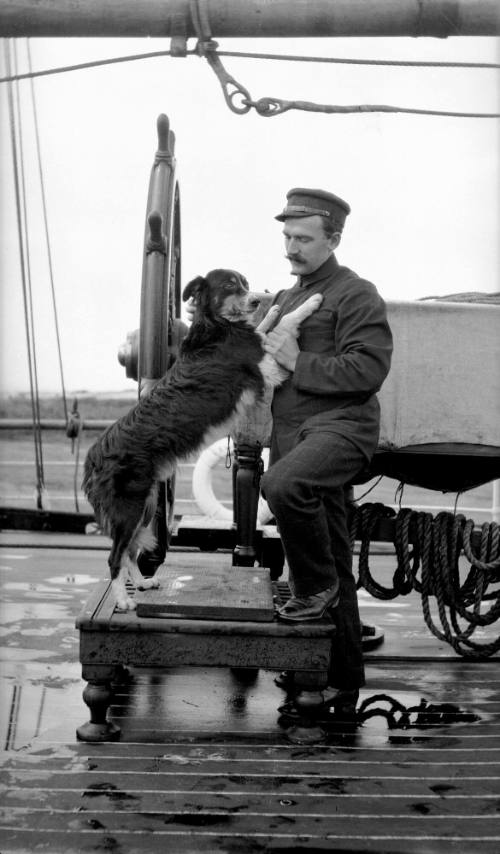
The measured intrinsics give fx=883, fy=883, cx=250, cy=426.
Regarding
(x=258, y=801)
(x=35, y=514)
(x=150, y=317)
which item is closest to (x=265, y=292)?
(x=150, y=317)

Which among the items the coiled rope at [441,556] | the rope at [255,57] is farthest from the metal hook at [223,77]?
the coiled rope at [441,556]

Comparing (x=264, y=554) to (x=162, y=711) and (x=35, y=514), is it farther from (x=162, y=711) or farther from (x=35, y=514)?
(x=35, y=514)

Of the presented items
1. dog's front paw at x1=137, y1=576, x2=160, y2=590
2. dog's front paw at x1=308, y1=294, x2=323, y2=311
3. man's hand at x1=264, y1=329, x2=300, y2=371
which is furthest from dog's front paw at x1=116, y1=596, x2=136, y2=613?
dog's front paw at x1=308, y1=294, x2=323, y2=311

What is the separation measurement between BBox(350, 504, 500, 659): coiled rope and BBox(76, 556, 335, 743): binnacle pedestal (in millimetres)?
921

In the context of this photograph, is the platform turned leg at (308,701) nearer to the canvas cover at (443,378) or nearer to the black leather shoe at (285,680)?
the black leather shoe at (285,680)

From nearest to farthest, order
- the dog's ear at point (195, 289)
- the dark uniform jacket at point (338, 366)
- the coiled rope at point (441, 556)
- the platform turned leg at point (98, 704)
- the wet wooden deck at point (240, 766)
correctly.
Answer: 1. the wet wooden deck at point (240, 766)
2. the platform turned leg at point (98, 704)
3. the dark uniform jacket at point (338, 366)
4. the dog's ear at point (195, 289)
5. the coiled rope at point (441, 556)

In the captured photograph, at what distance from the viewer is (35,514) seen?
7.85m

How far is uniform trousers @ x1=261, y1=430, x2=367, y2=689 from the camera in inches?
114

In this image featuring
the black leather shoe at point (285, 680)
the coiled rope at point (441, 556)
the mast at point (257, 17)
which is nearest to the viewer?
the mast at point (257, 17)

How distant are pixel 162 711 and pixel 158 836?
1.07 meters

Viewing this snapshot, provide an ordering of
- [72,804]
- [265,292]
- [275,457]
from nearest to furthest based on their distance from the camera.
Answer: [72,804] < [275,457] < [265,292]

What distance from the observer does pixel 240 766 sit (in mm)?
2664

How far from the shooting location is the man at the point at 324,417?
2939 millimetres

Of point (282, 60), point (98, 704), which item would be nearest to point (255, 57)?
point (282, 60)
